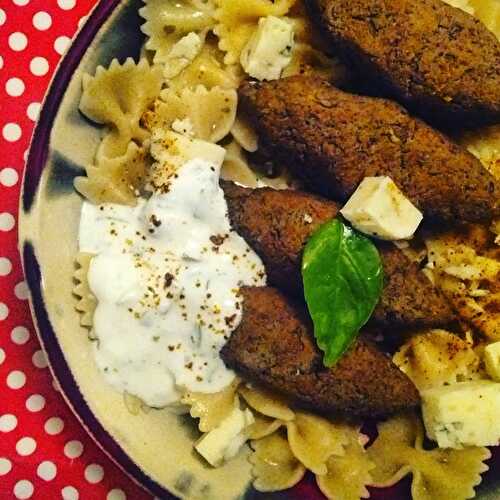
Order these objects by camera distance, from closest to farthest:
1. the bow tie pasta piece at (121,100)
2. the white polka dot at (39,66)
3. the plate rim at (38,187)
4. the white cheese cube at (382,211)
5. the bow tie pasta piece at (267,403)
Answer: the white cheese cube at (382,211) → the plate rim at (38,187) → the bow tie pasta piece at (121,100) → the bow tie pasta piece at (267,403) → the white polka dot at (39,66)

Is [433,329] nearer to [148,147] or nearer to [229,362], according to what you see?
[229,362]

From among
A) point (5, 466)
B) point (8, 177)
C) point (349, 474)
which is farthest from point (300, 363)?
point (8, 177)

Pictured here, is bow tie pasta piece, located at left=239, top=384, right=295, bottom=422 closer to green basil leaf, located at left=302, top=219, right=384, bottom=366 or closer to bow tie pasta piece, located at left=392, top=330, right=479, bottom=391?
green basil leaf, located at left=302, top=219, right=384, bottom=366

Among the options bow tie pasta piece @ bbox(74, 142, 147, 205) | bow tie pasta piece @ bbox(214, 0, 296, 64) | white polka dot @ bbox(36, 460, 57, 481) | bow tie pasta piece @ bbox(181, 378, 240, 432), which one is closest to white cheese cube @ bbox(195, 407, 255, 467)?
bow tie pasta piece @ bbox(181, 378, 240, 432)

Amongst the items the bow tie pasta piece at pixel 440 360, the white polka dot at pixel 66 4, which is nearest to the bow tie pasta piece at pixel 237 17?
the white polka dot at pixel 66 4

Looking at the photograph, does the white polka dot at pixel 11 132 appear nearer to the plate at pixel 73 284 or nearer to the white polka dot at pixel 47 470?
the plate at pixel 73 284

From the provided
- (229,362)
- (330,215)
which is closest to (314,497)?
(229,362)
